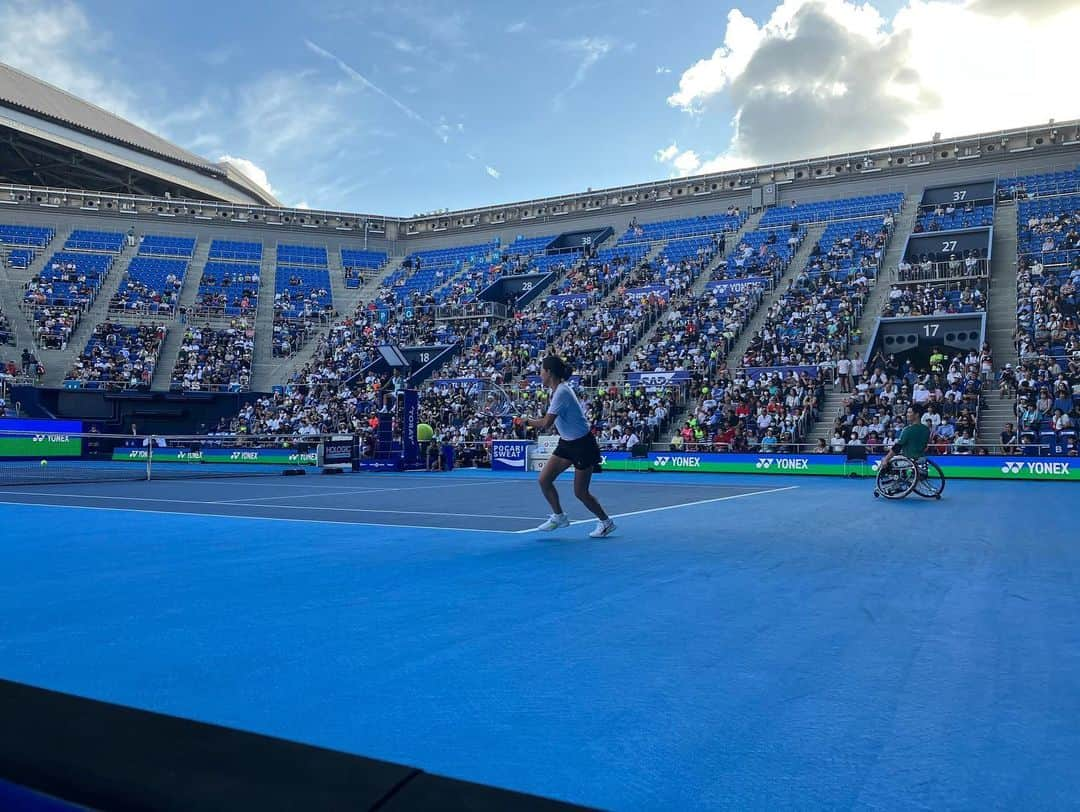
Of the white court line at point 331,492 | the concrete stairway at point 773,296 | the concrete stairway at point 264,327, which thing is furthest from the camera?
the concrete stairway at point 264,327

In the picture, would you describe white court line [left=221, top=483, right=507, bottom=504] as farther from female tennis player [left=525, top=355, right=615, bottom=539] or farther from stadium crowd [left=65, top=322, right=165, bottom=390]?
stadium crowd [left=65, top=322, right=165, bottom=390]

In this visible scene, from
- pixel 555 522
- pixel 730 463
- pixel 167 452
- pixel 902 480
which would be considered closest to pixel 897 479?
pixel 902 480

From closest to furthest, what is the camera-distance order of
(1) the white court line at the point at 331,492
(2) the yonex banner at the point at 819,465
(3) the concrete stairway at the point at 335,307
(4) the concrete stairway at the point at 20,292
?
1. (1) the white court line at the point at 331,492
2. (2) the yonex banner at the point at 819,465
3. (4) the concrete stairway at the point at 20,292
4. (3) the concrete stairway at the point at 335,307

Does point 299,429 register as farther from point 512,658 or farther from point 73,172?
point 73,172

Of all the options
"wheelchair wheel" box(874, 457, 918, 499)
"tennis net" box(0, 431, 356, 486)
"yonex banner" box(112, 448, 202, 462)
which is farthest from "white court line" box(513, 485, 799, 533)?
"yonex banner" box(112, 448, 202, 462)

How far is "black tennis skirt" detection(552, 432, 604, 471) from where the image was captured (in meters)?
8.16

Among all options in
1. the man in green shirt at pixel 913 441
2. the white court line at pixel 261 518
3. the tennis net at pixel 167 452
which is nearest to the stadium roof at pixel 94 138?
the tennis net at pixel 167 452

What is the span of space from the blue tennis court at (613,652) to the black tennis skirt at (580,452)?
850 mm

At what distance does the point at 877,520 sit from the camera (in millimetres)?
10047

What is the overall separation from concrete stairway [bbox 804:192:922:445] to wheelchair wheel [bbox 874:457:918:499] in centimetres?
1024

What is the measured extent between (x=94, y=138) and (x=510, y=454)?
50304 millimetres

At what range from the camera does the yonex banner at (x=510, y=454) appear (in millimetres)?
27875

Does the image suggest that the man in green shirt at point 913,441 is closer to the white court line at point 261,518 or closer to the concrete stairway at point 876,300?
the white court line at point 261,518

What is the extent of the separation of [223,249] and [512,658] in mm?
51988
